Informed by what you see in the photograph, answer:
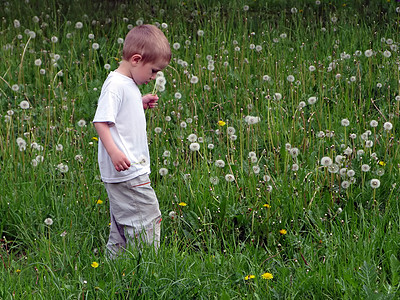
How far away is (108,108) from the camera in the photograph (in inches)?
118

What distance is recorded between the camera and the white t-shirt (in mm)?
3059

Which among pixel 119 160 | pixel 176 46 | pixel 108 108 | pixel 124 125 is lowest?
pixel 119 160

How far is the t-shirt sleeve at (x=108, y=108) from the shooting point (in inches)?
118

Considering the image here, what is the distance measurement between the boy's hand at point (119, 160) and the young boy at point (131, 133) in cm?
3

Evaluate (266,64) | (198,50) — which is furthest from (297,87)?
(198,50)

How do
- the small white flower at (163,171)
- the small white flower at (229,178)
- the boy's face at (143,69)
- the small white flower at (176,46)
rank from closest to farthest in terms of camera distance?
the boy's face at (143,69), the small white flower at (229,178), the small white flower at (163,171), the small white flower at (176,46)

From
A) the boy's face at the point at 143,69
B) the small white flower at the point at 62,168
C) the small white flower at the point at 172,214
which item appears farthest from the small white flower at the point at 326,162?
the small white flower at the point at 62,168

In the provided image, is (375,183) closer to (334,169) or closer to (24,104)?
(334,169)

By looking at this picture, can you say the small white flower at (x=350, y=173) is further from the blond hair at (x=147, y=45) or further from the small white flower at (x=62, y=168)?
the small white flower at (x=62, y=168)

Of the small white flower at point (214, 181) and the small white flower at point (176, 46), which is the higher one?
the small white flower at point (176, 46)

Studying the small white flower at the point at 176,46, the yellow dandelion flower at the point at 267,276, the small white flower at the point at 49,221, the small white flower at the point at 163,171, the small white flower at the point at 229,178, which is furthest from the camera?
the small white flower at the point at 176,46

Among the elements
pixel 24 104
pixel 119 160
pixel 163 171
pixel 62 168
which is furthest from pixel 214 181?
pixel 24 104

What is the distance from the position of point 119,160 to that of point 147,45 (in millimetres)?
637

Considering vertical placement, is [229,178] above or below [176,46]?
below
